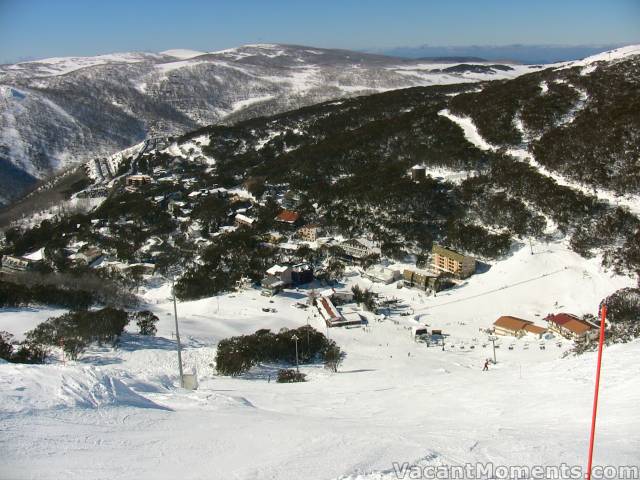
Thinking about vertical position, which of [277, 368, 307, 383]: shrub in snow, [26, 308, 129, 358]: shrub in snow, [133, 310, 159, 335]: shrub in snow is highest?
[26, 308, 129, 358]: shrub in snow

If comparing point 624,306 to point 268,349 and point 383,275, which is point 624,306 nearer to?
point 383,275

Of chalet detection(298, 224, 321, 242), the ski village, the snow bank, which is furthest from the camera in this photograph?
chalet detection(298, 224, 321, 242)

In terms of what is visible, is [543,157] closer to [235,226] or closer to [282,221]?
[282,221]

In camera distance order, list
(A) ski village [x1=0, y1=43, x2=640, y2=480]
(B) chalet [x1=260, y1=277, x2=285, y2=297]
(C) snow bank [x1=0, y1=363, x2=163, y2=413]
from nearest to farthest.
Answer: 1. (A) ski village [x1=0, y1=43, x2=640, y2=480]
2. (C) snow bank [x1=0, y1=363, x2=163, y2=413]
3. (B) chalet [x1=260, y1=277, x2=285, y2=297]

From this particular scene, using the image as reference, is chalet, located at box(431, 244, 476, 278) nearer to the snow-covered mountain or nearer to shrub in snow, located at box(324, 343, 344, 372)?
shrub in snow, located at box(324, 343, 344, 372)

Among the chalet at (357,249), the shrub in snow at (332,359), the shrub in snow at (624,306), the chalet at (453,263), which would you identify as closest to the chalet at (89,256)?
the chalet at (357,249)

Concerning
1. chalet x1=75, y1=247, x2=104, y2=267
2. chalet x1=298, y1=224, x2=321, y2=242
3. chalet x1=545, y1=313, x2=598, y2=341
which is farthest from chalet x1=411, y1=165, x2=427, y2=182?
→ chalet x1=75, y1=247, x2=104, y2=267

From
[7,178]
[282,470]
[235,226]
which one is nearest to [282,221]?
[235,226]
